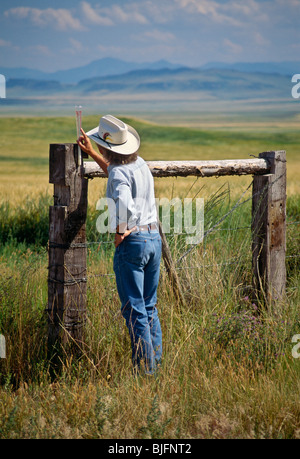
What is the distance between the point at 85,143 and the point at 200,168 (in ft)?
Answer: 4.02

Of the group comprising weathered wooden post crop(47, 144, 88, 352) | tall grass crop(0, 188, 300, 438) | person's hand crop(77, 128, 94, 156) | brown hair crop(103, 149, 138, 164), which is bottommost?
tall grass crop(0, 188, 300, 438)

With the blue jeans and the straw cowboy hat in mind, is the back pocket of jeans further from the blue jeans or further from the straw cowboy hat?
the straw cowboy hat

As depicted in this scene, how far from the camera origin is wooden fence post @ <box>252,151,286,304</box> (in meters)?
5.07

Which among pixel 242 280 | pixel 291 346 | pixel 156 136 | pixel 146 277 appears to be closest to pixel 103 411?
pixel 146 277

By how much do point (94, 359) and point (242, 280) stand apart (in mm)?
1747

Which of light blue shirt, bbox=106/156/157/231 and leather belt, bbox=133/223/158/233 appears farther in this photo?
leather belt, bbox=133/223/158/233

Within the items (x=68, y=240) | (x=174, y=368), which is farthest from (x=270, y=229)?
(x=68, y=240)

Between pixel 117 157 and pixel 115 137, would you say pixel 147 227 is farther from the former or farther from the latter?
pixel 115 137

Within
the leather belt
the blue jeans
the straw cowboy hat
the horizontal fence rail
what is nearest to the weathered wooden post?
the horizontal fence rail

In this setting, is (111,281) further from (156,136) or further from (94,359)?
(156,136)

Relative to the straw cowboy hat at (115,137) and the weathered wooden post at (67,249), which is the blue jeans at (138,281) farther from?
the straw cowboy hat at (115,137)

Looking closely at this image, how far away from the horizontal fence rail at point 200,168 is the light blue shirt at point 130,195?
1.20 feet

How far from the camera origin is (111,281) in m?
4.75

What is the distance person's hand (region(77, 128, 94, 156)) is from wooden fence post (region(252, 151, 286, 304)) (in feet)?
6.20
